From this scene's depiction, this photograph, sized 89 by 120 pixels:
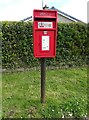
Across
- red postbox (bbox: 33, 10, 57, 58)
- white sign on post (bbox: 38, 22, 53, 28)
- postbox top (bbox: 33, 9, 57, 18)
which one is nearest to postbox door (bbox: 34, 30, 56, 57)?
red postbox (bbox: 33, 10, 57, 58)

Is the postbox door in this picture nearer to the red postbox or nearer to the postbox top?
the red postbox

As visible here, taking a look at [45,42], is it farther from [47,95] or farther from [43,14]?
[47,95]

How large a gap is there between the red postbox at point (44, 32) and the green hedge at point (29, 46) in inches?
112

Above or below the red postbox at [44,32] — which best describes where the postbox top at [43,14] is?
above

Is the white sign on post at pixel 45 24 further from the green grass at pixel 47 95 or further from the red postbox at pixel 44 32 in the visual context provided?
the green grass at pixel 47 95

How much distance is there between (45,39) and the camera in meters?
4.89

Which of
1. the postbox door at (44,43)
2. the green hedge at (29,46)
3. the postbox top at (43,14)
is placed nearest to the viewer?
the postbox top at (43,14)

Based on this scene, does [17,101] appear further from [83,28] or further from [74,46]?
[83,28]

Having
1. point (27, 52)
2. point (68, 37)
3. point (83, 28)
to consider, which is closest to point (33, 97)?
point (27, 52)

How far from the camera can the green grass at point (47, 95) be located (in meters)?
4.70

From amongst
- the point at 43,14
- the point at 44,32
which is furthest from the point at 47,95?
the point at 43,14

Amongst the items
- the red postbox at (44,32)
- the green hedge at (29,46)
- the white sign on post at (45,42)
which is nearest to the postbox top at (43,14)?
the red postbox at (44,32)

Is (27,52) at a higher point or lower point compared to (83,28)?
lower

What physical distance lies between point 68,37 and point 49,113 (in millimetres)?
4196
